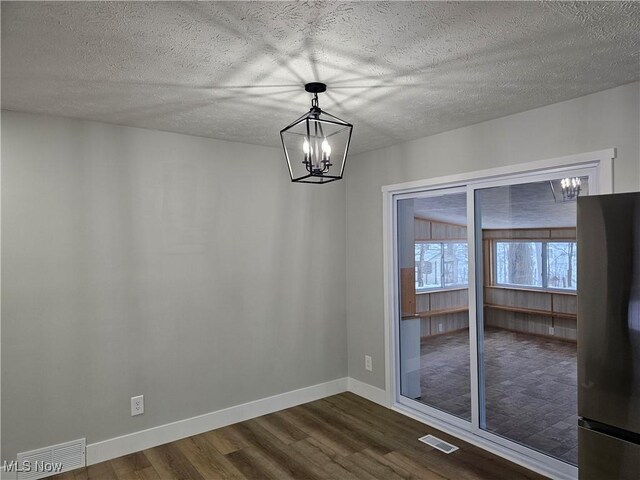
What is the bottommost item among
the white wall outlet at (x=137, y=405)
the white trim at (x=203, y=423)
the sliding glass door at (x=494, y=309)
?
the white trim at (x=203, y=423)

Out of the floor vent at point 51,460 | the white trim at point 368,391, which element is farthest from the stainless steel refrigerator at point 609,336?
the floor vent at point 51,460

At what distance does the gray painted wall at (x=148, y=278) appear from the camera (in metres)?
2.83

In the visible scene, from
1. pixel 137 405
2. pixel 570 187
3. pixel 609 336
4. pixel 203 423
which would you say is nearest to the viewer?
pixel 609 336

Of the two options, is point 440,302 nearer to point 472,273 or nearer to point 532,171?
point 472,273

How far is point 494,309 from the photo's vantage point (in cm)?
326

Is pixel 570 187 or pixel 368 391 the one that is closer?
pixel 570 187

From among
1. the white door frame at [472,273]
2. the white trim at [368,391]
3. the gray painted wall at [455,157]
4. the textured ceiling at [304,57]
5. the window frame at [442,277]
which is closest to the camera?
the textured ceiling at [304,57]

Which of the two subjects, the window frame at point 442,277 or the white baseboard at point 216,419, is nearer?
the white baseboard at point 216,419

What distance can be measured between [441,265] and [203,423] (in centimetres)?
246

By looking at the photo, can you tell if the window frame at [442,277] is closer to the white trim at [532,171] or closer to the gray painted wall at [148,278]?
the white trim at [532,171]

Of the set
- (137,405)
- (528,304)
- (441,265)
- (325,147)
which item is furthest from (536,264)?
(137,405)

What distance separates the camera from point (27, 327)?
2.81 m

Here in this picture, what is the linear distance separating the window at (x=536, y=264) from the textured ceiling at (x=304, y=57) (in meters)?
0.98

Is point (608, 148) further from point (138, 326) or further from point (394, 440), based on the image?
point (138, 326)
